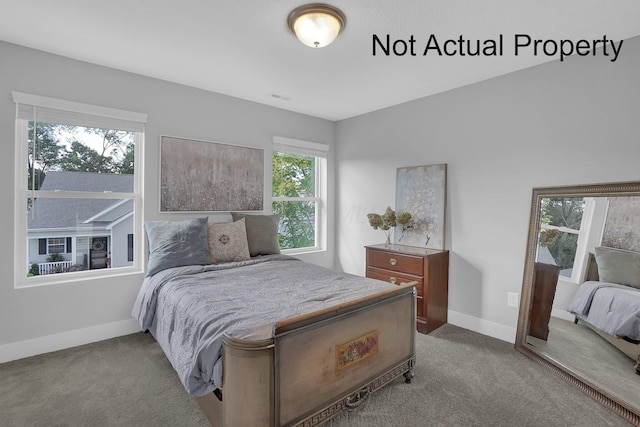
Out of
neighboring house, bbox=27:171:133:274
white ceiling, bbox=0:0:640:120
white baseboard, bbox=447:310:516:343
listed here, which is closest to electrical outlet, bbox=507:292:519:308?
white baseboard, bbox=447:310:516:343

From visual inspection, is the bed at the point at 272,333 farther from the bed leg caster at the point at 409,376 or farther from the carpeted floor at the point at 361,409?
the carpeted floor at the point at 361,409

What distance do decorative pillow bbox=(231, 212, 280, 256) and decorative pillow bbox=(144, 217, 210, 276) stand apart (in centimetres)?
53

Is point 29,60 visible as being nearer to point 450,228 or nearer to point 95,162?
point 95,162

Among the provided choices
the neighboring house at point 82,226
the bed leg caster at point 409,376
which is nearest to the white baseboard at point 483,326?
the bed leg caster at point 409,376

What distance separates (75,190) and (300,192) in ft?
8.19

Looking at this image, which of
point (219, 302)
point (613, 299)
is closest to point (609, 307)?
point (613, 299)

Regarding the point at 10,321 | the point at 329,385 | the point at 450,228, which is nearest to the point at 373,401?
the point at 329,385

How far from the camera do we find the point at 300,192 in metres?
4.47

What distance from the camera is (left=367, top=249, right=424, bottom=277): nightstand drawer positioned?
3197mm

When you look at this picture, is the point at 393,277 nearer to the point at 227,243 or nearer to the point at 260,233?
the point at 260,233

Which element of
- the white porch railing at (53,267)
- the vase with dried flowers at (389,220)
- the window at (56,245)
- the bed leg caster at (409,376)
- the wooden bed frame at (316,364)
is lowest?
the bed leg caster at (409,376)

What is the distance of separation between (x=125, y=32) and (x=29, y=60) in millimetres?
958

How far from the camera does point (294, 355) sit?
5.09 feet

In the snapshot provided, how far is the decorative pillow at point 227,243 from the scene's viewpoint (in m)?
3.06
